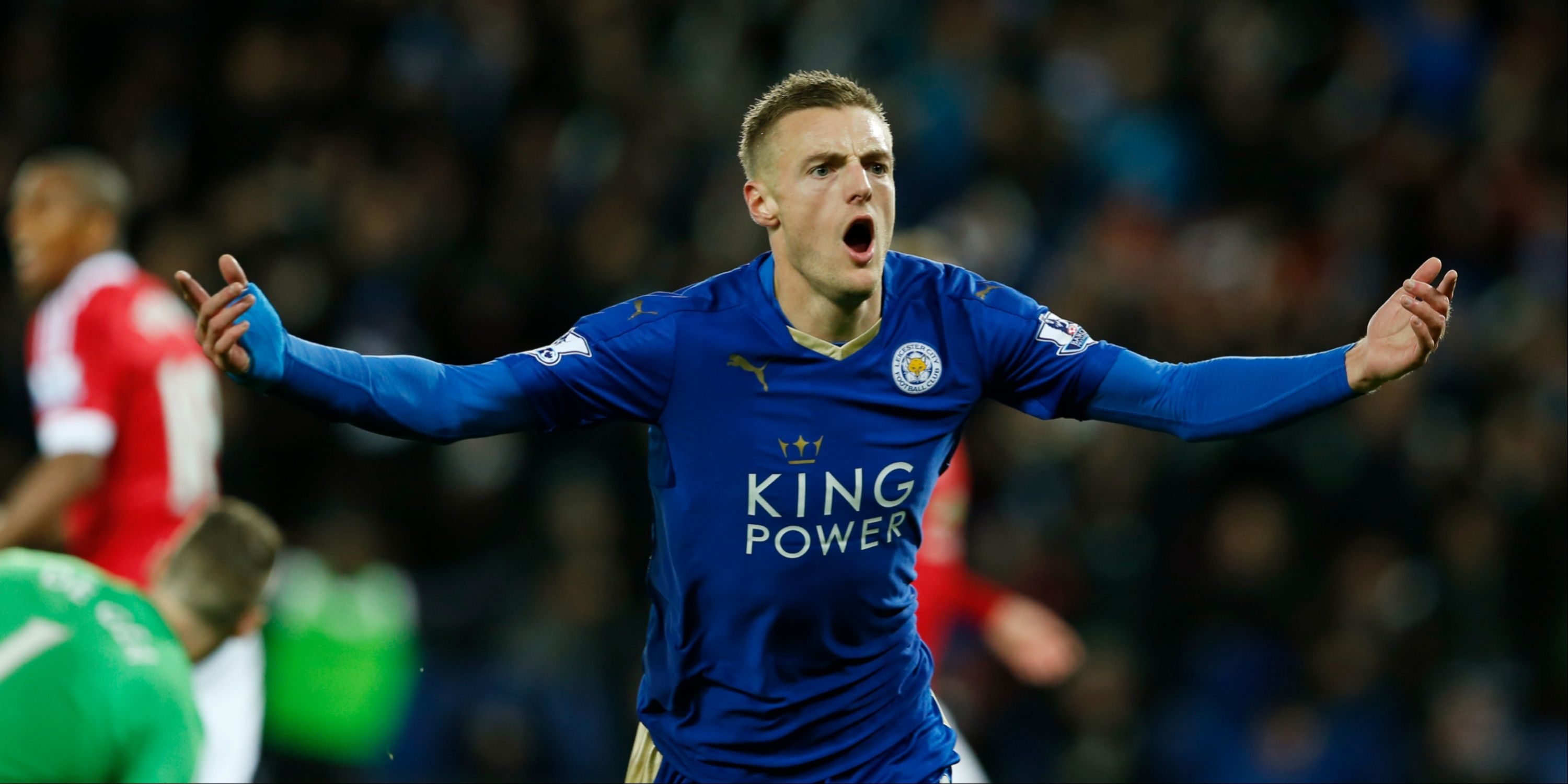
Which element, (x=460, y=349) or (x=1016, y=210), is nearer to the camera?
(x=460, y=349)

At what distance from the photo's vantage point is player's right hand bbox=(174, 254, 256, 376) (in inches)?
127

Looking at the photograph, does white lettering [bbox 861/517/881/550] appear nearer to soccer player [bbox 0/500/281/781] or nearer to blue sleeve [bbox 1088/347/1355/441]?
blue sleeve [bbox 1088/347/1355/441]

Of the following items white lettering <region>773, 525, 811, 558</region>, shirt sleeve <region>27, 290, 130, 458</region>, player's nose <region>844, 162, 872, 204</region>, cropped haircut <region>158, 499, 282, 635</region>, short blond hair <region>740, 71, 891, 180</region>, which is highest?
short blond hair <region>740, 71, 891, 180</region>

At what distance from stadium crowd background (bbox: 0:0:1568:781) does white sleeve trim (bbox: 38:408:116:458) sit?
8.16 feet

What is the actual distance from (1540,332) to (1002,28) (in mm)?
3694

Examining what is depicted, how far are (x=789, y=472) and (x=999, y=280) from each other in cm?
611

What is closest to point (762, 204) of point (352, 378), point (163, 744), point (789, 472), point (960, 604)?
point (789, 472)

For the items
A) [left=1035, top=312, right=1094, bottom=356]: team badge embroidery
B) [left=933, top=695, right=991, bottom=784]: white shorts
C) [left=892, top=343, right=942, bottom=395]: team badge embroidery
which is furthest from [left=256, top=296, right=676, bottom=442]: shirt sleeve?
[left=933, top=695, right=991, bottom=784]: white shorts

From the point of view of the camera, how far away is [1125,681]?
26.6 feet

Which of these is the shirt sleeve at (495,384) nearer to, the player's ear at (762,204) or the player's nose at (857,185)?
the player's ear at (762,204)

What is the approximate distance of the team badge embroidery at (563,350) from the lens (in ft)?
12.1

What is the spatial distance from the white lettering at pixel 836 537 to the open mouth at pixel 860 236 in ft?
1.92

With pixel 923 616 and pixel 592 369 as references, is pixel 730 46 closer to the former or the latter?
pixel 923 616

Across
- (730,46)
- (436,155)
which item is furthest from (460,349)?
(730,46)
